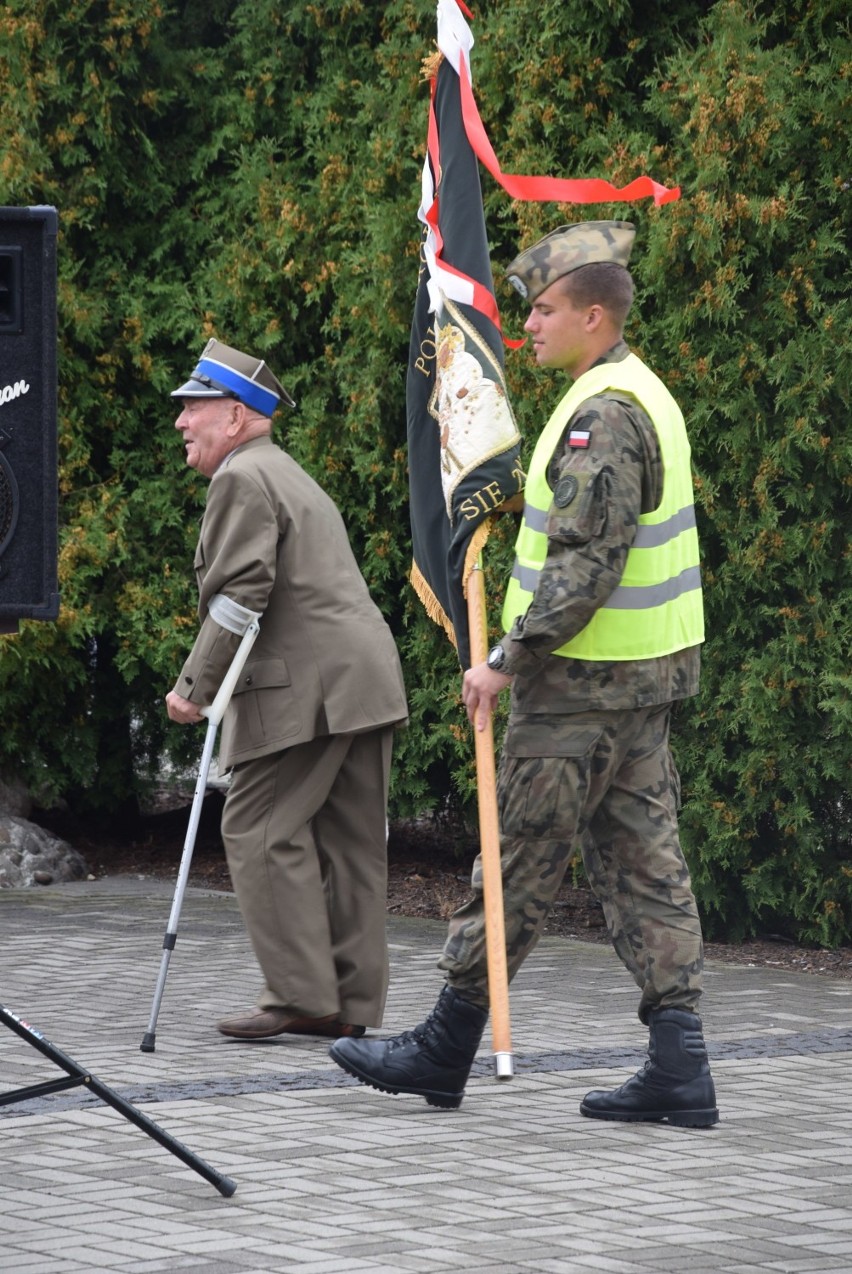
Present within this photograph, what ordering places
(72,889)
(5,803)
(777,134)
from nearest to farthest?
(777,134) → (72,889) → (5,803)

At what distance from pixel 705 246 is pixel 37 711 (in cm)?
416

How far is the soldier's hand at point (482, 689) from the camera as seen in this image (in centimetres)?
533

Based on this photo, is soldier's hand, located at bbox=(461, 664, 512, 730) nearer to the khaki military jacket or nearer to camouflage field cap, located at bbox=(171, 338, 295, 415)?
the khaki military jacket

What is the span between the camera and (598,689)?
208 inches

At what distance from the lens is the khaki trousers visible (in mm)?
6434

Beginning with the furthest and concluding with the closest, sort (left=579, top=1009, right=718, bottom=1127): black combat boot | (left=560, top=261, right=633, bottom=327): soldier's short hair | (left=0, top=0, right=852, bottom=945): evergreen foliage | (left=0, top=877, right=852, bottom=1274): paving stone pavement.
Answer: (left=0, top=0, right=852, bottom=945): evergreen foliage, (left=560, top=261, right=633, bottom=327): soldier's short hair, (left=579, top=1009, right=718, bottom=1127): black combat boot, (left=0, top=877, right=852, bottom=1274): paving stone pavement

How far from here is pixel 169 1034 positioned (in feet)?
21.2

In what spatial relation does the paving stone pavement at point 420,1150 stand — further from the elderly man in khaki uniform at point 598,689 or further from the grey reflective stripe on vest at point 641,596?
the grey reflective stripe on vest at point 641,596

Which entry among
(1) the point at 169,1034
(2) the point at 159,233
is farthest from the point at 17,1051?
(2) the point at 159,233

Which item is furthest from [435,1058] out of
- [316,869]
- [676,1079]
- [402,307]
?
[402,307]

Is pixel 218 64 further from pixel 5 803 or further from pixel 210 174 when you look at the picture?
pixel 5 803

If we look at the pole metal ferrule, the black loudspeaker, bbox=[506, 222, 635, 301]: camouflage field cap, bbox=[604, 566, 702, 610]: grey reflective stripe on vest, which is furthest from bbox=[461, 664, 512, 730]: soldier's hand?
the black loudspeaker

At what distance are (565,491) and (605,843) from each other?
912mm

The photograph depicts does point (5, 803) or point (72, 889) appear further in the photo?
point (5, 803)
